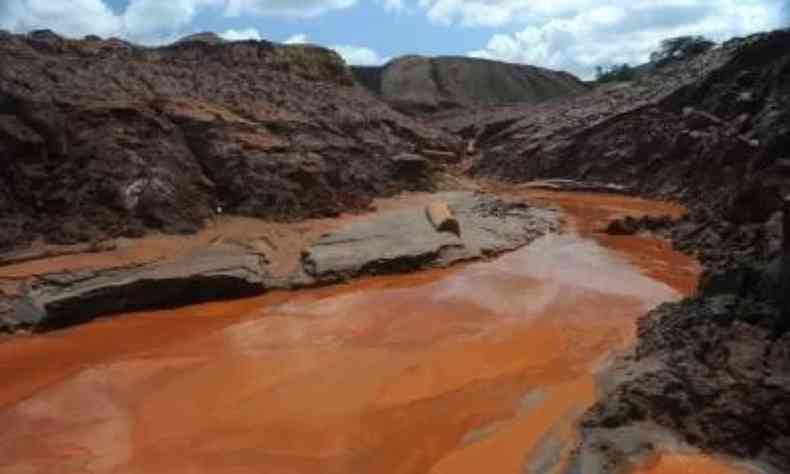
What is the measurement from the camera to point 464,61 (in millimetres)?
49344

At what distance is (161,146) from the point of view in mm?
14258

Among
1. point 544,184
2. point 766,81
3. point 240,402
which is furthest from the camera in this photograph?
point 544,184

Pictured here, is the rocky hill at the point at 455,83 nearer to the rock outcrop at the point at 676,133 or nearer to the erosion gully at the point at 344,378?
the rock outcrop at the point at 676,133

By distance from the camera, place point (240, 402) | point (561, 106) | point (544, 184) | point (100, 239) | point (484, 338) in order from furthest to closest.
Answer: point (561, 106)
point (544, 184)
point (100, 239)
point (484, 338)
point (240, 402)

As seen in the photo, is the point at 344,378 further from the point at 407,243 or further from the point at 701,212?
the point at 701,212

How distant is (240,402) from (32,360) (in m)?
2.82

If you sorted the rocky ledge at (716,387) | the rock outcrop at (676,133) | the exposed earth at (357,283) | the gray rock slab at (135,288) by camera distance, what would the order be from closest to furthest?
the rocky ledge at (716,387)
the exposed earth at (357,283)
the gray rock slab at (135,288)
the rock outcrop at (676,133)

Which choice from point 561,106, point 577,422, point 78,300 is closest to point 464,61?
point 561,106

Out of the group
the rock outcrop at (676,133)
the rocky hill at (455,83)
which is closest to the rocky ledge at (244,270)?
the rock outcrop at (676,133)

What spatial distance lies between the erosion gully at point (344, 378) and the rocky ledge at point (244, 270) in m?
0.26

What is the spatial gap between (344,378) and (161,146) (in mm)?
8208

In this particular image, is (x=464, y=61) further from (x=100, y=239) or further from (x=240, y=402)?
(x=240, y=402)

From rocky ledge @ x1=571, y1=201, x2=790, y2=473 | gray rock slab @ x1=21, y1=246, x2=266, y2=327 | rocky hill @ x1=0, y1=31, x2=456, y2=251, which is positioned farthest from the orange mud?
rocky hill @ x1=0, y1=31, x2=456, y2=251

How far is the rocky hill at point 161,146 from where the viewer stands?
41.2 ft
